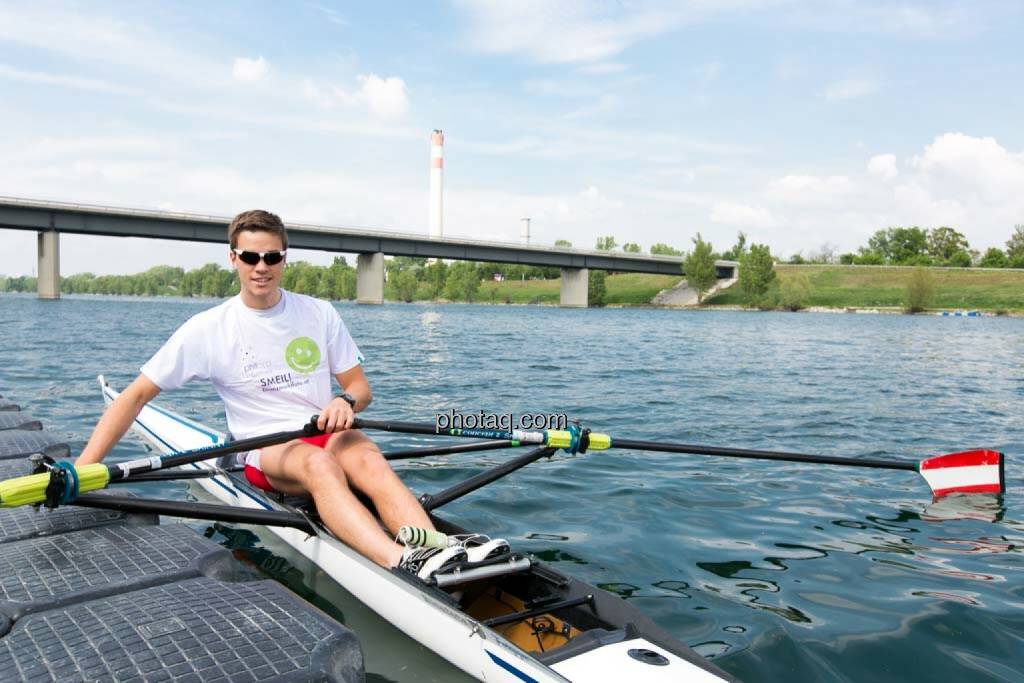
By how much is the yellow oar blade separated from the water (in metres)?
1.43

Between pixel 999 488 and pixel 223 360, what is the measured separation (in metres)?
6.58

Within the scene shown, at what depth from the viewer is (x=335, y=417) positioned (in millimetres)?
4258

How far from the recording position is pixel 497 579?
3955 mm

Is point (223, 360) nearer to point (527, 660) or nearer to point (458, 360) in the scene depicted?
point (527, 660)

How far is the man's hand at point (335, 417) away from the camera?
425 cm

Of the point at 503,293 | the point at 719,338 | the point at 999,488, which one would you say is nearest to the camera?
the point at 999,488

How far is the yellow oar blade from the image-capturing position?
11.5 ft

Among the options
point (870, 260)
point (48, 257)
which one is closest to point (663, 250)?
point (870, 260)

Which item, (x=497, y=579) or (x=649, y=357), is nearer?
(x=497, y=579)

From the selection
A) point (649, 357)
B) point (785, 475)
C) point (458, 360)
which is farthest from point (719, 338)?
point (785, 475)

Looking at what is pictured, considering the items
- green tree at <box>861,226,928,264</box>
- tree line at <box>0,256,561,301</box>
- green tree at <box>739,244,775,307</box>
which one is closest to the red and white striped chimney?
tree line at <box>0,256,561,301</box>

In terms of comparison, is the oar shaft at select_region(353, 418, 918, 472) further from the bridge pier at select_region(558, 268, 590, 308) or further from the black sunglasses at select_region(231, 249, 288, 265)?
the bridge pier at select_region(558, 268, 590, 308)

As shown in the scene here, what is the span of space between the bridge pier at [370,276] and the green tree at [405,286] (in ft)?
145

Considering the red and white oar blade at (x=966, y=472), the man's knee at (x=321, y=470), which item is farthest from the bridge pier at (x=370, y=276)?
the man's knee at (x=321, y=470)
